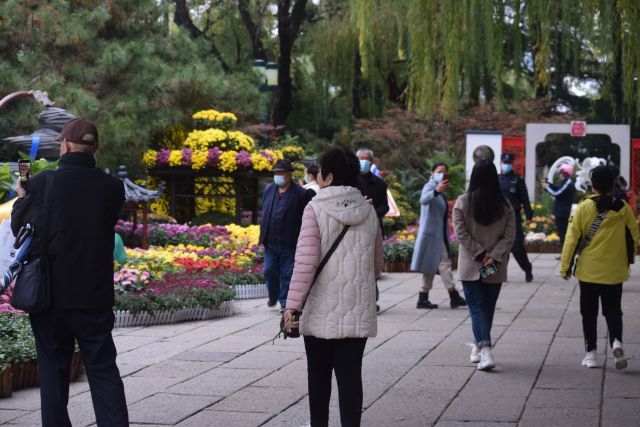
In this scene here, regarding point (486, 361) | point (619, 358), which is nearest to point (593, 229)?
point (619, 358)

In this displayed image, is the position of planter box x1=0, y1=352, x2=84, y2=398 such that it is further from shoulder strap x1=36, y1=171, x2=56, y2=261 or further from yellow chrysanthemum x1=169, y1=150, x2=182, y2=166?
yellow chrysanthemum x1=169, y1=150, x2=182, y2=166

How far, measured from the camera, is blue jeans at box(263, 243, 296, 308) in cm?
1177

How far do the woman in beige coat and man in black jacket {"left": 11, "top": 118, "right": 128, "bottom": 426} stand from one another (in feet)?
12.1

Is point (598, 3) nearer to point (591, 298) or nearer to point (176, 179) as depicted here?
point (591, 298)

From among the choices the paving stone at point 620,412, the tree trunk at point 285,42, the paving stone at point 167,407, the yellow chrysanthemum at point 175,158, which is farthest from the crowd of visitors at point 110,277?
the tree trunk at point 285,42

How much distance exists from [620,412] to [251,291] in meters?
7.68

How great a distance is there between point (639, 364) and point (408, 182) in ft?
66.0

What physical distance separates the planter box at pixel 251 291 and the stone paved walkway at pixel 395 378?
185 centimetres

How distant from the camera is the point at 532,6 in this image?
316 inches

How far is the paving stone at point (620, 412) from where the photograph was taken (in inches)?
253

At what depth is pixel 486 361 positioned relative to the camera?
827 cm

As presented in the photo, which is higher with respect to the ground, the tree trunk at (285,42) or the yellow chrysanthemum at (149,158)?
the tree trunk at (285,42)

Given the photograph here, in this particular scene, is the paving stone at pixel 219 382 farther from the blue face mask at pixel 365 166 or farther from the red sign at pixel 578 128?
the red sign at pixel 578 128

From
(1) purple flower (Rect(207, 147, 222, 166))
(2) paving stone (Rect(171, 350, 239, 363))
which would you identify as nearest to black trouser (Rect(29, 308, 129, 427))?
(2) paving stone (Rect(171, 350, 239, 363))
